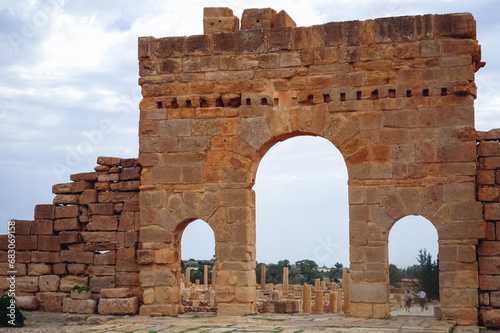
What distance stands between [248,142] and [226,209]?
1327 millimetres

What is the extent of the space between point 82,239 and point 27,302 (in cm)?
165

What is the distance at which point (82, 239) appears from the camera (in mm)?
14602

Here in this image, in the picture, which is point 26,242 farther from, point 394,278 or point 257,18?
point 394,278

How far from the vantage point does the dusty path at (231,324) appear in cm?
1116

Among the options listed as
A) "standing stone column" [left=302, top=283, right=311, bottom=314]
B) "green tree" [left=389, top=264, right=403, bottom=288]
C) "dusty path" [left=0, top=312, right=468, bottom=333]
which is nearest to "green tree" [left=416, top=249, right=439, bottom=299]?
"green tree" [left=389, top=264, right=403, bottom=288]

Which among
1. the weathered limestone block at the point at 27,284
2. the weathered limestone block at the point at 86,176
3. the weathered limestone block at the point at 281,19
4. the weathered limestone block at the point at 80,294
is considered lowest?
the weathered limestone block at the point at 80,294

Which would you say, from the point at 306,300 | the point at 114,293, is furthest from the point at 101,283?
the point at 306,300

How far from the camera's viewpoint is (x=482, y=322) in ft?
40.8

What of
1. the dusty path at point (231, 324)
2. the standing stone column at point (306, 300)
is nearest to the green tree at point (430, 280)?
the standing stone column at point (306, 300)

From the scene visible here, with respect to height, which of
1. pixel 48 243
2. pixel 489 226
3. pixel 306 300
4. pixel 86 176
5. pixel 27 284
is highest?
pixel 86 176

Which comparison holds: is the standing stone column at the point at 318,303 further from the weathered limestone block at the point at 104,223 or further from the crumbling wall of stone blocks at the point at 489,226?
the crumbling wall of stone blocks at the point at 489,226

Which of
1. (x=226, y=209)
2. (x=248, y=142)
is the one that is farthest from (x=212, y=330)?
(x=248, y=142)

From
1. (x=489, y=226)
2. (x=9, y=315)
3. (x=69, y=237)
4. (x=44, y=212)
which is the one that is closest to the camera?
(x=489, y=226)

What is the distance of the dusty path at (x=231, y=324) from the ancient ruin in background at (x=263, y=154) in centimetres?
52
